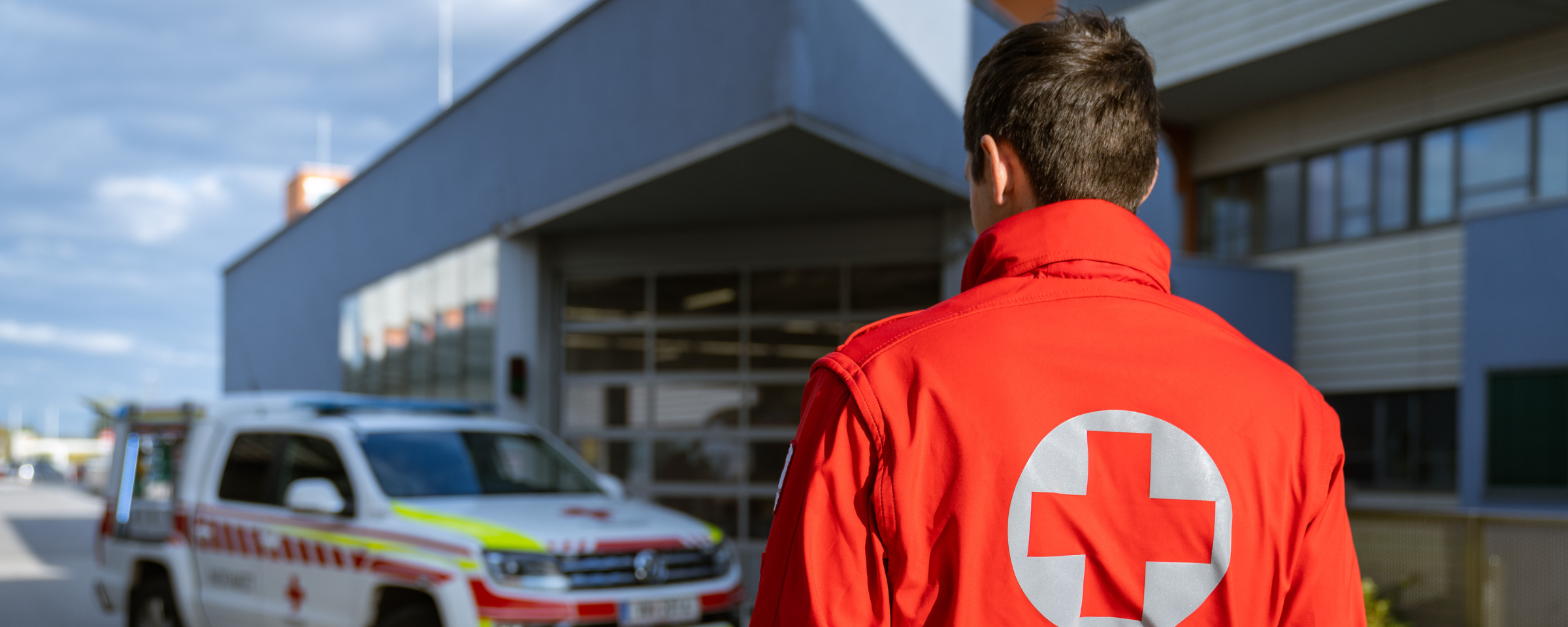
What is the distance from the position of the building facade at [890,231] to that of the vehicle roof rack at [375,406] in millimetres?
2708

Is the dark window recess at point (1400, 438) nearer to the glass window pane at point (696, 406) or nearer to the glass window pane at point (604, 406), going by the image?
the glass window pane at point (696, 406)

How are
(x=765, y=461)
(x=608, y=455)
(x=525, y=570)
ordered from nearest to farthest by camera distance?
(x=525, y=570), (x=765, y=461), (x=608, y=455)

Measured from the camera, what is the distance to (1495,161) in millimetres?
14750

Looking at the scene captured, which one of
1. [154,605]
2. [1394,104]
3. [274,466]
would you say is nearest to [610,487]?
[274,466]

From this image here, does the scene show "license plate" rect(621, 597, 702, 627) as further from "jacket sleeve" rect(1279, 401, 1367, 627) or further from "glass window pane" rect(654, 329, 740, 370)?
"glass window pane" rect(654, 329, 740, 370)

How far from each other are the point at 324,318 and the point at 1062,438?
67.1 ft

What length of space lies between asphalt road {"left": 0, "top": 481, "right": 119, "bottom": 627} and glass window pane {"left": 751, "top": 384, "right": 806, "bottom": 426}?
6.41 m

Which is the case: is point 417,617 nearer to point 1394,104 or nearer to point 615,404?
point 615,404

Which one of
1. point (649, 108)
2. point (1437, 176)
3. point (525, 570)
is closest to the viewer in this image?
point (525, 570)

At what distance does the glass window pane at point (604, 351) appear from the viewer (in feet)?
41.9

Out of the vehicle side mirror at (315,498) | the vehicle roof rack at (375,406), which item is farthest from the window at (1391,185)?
the vehicle side mirror at (315,498)

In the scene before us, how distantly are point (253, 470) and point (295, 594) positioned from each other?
3.66 ft

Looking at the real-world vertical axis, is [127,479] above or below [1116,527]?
below

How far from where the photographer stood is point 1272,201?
17.6 meters
